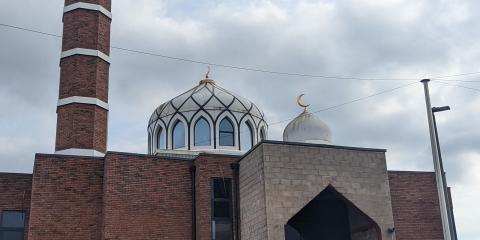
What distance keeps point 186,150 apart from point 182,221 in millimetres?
6421

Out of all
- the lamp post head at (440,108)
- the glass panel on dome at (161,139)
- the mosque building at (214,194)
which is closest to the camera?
the lamp post head at (440,108)

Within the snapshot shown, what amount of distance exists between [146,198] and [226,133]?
772cm

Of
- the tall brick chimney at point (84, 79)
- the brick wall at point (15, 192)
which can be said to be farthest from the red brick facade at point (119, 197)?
the tall brick chimney at point (84, 79)

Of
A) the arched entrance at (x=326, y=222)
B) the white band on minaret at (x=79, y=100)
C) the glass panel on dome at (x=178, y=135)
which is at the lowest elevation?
the arched entrance at (x=326, y=222)

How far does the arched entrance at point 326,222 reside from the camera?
18.6 m

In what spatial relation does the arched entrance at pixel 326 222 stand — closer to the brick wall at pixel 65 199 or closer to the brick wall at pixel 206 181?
the brick wall at pixel 206 181

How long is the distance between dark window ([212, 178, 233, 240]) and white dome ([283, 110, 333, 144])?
388 centimetres

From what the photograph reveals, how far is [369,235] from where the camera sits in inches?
691

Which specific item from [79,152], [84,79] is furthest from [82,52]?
[79,152]

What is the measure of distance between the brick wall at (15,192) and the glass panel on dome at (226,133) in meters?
8.42

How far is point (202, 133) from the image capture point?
80.4ft

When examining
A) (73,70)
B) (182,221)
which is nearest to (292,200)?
(182,221)

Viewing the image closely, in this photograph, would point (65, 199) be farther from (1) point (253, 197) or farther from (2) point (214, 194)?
(1) point (253, 197)

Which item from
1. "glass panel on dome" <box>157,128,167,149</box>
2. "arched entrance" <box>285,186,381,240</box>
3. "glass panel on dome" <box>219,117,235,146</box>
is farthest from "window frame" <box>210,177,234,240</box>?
"glass panel on dome" <box>157,128,167,149</box>
